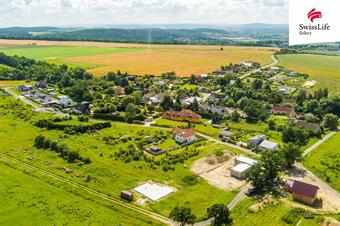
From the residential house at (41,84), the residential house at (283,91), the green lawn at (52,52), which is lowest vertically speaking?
the residential house at (283,91)

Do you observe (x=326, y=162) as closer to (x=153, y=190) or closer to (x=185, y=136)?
(x=185, y=136)

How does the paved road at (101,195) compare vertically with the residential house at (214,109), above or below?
below

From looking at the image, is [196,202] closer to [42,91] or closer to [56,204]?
[56,204]

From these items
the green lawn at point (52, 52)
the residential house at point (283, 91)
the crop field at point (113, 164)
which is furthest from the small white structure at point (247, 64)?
the crop field at point (113, 164)

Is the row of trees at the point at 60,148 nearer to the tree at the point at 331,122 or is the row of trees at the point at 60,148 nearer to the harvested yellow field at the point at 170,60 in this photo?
the tree at the point at 331,122

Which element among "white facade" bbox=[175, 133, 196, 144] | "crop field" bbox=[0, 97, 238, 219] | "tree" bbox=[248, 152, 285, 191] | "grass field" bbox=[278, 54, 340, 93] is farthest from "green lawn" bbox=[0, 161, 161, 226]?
"grass field" bbox=[278, 54, 340, 93]

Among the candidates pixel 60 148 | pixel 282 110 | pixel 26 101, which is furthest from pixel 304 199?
pixel 26 101

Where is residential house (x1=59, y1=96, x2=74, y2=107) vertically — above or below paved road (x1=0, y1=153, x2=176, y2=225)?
above

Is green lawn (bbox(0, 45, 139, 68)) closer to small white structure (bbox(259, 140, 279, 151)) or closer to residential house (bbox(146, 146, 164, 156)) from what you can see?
residential house (bbox(146, 146, 164, 156))
